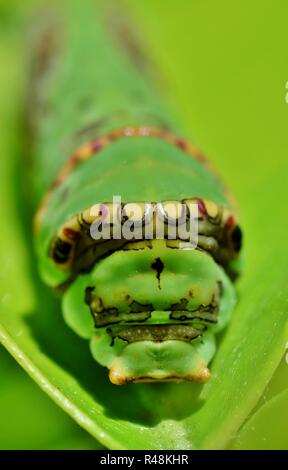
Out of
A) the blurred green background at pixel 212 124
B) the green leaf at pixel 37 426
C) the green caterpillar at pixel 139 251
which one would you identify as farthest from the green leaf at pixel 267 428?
the green leaf at pixel 37 426

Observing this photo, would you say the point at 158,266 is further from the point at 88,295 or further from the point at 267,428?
the point at 267,428

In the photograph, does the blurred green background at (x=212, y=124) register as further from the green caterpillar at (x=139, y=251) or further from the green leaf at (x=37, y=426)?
the green caterpillar at (x=139, y=251)

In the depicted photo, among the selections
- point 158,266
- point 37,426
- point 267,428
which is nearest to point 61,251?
point 158,266

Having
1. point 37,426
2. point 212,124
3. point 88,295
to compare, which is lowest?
point 37,426

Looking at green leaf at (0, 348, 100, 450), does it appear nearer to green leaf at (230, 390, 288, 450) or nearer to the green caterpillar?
the green caterpillar

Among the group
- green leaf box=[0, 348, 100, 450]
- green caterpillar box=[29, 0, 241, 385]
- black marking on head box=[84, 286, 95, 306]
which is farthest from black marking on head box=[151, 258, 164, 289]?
green leaf box=[0, 348, 100, 450]

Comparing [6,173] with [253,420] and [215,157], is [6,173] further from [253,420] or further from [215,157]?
[253,420]
